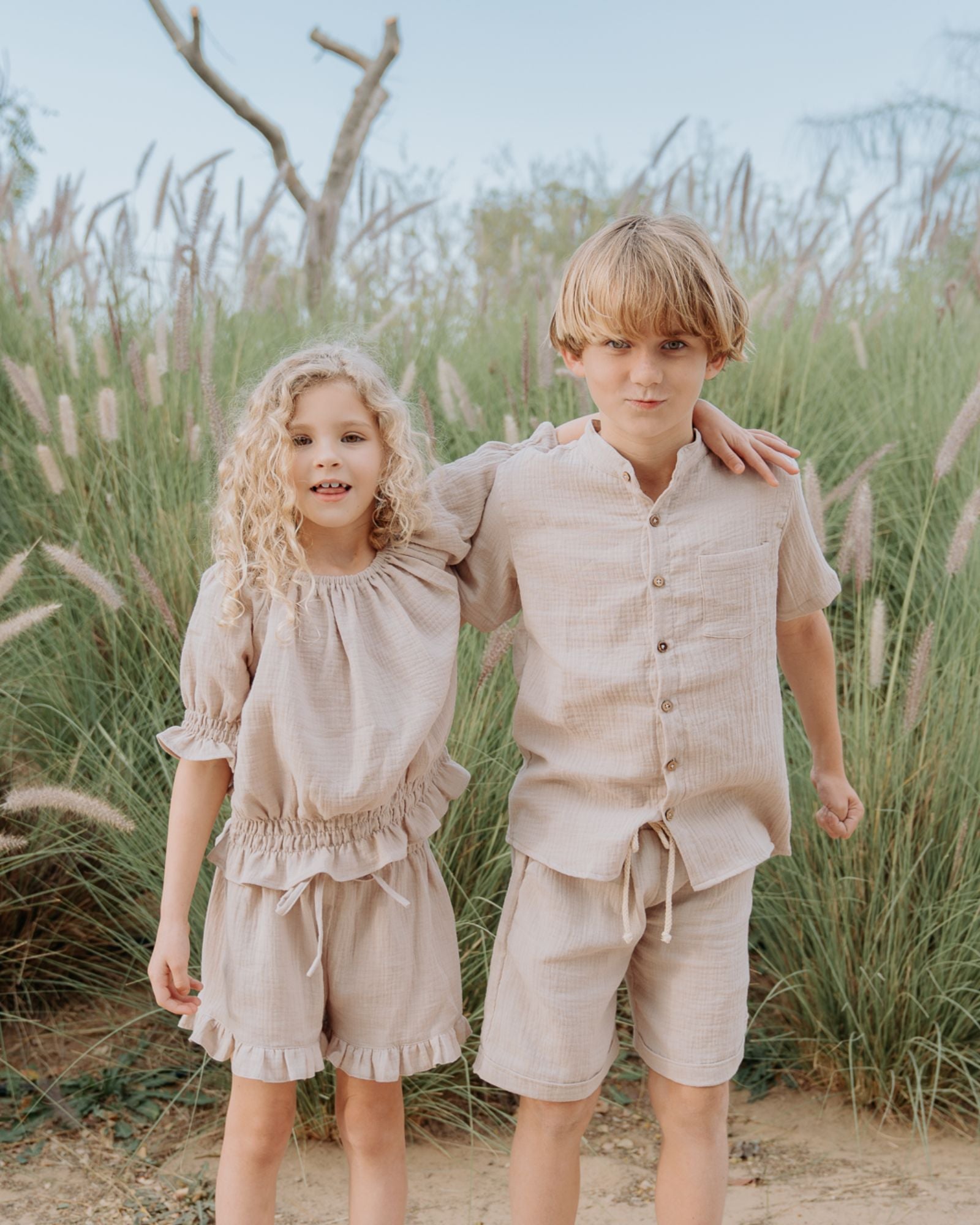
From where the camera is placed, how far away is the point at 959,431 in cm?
212

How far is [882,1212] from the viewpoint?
6.77 feet

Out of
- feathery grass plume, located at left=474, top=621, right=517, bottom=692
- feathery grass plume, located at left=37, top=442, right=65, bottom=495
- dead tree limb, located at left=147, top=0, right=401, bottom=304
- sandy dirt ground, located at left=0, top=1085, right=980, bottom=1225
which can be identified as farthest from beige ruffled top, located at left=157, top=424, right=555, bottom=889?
dead tree limb, located at left=147, top=0, right=401, bottom=304

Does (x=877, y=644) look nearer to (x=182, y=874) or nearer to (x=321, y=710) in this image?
(x=321, y=710)

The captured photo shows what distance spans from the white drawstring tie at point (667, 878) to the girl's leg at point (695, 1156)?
0.24 m

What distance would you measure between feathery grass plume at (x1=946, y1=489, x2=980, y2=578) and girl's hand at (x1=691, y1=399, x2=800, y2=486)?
558 mm

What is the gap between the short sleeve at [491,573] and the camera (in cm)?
168

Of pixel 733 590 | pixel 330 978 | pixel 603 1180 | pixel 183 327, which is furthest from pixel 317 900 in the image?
pixel 183 327

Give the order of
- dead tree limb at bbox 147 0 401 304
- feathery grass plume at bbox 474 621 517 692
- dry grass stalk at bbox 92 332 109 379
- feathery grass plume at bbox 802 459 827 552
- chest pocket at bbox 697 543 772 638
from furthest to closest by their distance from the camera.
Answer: dead tree limb at bbox 147 0 401 304 → dry grass stalk at bbox 92 332 109 379 → feathery grass plume at bbox 802 459 827 552 → feathery grass plume at bbox 474 621 517 692 → chest pocket at bbox 697 543 772 638

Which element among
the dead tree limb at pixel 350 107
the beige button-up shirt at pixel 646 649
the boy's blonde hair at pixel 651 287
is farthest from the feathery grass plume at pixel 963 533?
the dead tree limb at pixel 350 107

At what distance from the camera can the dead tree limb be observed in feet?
20.0

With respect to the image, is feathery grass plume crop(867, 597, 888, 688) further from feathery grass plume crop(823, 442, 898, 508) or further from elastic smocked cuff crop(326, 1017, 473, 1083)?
elastic smocked cuff crop(326, 1017, 473, 1083)

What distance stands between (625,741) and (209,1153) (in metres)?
1.27

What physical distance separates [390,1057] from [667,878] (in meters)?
0.45

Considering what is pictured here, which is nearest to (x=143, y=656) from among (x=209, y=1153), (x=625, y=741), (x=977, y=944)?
(x=209, y=1153)
